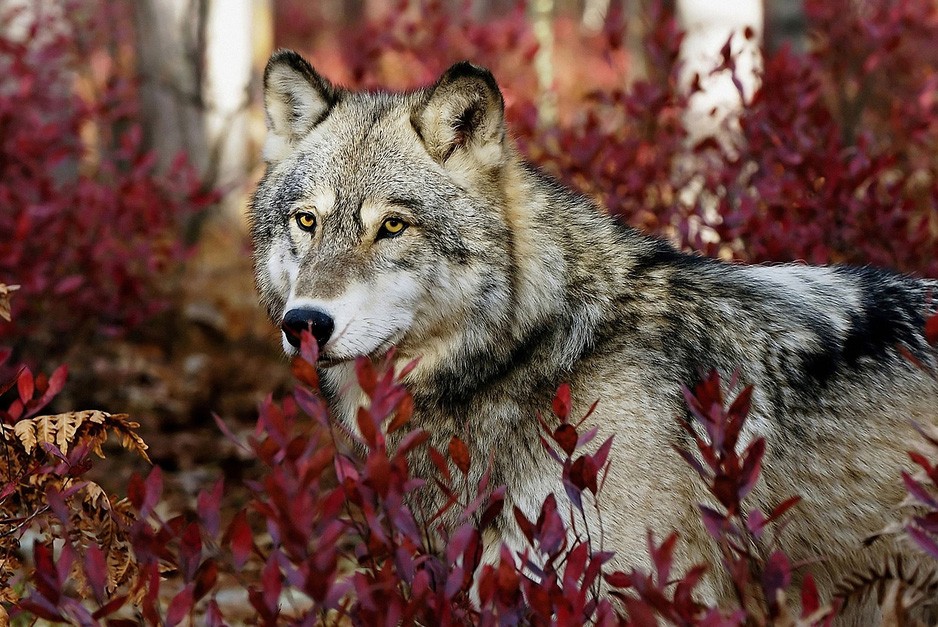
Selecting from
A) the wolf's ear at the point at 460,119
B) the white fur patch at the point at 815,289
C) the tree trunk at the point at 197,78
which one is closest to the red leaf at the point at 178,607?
the wolf's ear at the point at 460,119

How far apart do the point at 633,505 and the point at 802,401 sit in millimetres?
665

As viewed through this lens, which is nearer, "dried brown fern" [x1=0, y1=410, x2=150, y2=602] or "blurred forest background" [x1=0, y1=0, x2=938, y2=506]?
"dried brown fern" [x1=0, y1=410, x2=150, y2=602]

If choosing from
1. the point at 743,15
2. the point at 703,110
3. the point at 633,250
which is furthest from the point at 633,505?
the point at 743,15

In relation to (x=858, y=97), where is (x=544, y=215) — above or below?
below

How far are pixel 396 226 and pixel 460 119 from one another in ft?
1.50

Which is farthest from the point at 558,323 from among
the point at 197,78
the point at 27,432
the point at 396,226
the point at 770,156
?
the point at 197,78

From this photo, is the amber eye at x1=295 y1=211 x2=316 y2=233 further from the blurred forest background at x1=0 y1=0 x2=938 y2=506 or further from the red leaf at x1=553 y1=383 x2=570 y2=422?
the blurred forest background at x1=0 y1=0 x2=938 y2=506

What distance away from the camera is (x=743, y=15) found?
24.5 ft

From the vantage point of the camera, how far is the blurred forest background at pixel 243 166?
16.0ft

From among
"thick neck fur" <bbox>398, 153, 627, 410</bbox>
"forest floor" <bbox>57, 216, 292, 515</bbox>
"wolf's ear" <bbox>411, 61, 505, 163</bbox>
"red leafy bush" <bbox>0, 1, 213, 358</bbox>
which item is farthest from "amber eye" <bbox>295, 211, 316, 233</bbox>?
"red leafy bush" <bbox>0, 1, 213, 358</bbox>

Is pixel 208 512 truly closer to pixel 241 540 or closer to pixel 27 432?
pixel 241 540

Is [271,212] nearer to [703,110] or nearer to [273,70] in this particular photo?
[273,70]

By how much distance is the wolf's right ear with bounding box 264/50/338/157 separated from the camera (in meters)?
3.70

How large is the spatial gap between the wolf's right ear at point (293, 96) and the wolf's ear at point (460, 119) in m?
0.45
